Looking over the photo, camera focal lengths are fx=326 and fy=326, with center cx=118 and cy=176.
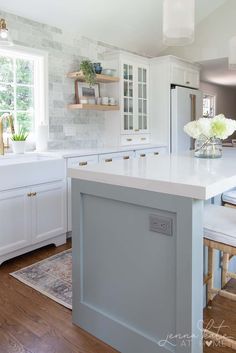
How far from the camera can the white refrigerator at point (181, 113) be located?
15.3ft

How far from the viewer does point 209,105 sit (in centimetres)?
905

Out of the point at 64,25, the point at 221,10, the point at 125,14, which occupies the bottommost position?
the point at 64,25

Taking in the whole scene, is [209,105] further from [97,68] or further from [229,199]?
[229,199]

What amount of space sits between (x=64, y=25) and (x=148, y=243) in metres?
3.13

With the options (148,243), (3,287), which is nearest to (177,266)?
(148,243)

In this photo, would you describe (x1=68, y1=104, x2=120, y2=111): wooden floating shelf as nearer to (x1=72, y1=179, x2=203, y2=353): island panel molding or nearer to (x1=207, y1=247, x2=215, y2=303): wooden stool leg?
(x1=72, y1=179, x2=203, y2=353): island panel molding

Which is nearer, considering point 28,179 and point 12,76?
point 28,179

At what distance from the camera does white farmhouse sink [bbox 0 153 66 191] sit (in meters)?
2.64

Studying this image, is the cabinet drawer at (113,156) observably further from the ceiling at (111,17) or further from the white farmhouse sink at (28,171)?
the ceiling at (111,17)

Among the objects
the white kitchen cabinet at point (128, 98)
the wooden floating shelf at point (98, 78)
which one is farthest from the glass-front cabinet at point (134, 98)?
the wooden floating shelf at point (98, 78)

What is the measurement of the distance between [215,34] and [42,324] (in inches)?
188

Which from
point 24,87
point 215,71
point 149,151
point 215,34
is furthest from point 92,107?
point 215,71

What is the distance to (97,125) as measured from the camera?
4.39m

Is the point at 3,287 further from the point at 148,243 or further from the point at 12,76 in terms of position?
the point at 12,76
